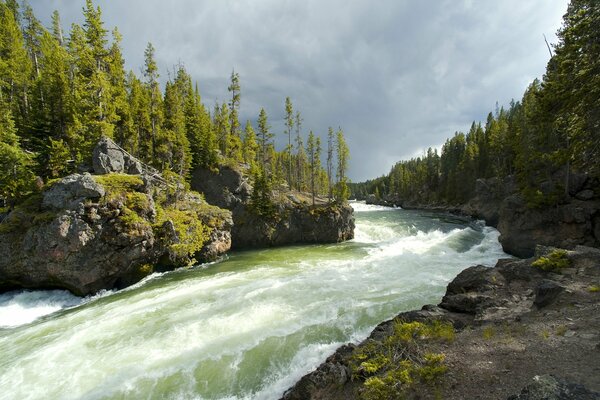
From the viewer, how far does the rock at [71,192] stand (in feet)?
61.4

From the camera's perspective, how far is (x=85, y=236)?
60.4ft

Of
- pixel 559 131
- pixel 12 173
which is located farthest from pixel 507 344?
pixel 12 173

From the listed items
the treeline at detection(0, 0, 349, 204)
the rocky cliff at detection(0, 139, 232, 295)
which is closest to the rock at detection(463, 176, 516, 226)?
the treeline at detection(0, 0, 349, 204)

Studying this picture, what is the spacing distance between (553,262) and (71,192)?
90.4 ft

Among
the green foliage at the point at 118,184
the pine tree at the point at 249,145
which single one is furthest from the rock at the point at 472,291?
the pine tree at the point at 249,145

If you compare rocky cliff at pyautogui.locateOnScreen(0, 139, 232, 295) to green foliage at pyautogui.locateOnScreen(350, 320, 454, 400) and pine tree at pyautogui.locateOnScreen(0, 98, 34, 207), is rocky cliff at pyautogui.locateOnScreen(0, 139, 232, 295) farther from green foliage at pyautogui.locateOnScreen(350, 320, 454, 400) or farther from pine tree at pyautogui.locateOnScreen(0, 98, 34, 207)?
green foliage at pyautogui.locateOnScreen(350, 320, 454, 400)

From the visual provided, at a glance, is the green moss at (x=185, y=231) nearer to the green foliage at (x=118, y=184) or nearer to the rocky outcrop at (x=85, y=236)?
the rocky outcrop at (x=85, y=236)

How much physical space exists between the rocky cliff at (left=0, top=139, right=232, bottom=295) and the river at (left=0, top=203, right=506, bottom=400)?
137cm

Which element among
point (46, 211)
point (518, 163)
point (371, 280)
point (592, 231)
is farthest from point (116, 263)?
point (518, 163)

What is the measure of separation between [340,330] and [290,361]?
9.24 feet

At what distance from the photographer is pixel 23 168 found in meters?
20.9

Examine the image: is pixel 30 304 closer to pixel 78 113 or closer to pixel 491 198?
pixel 78 113

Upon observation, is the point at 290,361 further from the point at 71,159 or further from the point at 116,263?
the point at 71,159

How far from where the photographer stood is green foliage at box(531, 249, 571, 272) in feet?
36.9
